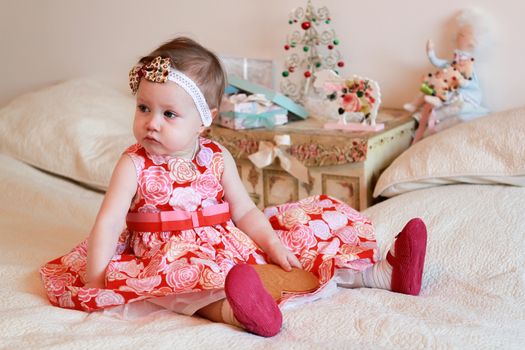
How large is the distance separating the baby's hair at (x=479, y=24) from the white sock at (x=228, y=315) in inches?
50.4

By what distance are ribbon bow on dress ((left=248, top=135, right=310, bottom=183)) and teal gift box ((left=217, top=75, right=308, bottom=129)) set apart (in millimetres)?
106

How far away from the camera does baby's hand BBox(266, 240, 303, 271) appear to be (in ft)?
4.42

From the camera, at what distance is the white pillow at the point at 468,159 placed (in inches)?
68.4

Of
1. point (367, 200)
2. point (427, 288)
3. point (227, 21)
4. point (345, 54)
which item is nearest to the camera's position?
point (427, 288)

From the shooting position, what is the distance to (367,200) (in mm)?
1960

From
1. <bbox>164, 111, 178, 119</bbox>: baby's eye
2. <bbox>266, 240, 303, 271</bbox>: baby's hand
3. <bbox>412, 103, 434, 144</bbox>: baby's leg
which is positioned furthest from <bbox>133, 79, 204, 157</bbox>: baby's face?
<bbox>412, 103, 434, 144</bbox>: baby's leg

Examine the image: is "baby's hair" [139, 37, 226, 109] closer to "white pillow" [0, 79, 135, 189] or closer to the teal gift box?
the teal gift box

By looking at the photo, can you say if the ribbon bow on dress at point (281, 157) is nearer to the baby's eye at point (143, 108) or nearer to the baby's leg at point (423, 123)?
the baby's leg at point (423, 123)

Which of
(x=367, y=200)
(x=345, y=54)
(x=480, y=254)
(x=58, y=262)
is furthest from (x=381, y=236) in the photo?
(x=345, y=54)

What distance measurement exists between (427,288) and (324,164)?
0.73 meters

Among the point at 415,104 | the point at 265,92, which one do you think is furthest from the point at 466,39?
the point at 265,92

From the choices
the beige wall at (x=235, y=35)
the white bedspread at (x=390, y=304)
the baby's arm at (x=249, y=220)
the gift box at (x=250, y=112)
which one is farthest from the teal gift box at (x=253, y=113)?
the baby's arm at (x=249, y=220)

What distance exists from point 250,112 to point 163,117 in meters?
0.84

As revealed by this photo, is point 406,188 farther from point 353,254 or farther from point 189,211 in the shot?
point 189,211
